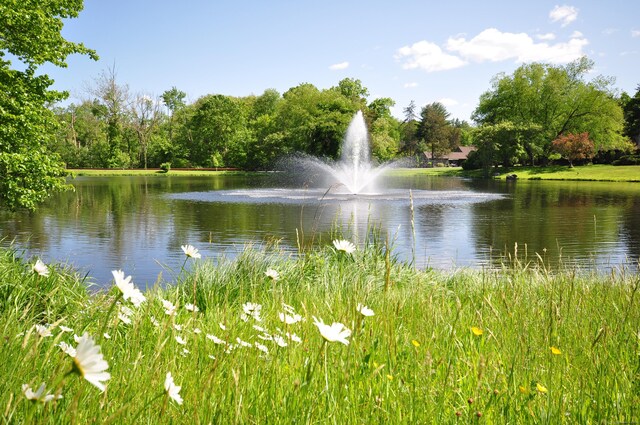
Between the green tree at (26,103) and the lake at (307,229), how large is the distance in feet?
5.26

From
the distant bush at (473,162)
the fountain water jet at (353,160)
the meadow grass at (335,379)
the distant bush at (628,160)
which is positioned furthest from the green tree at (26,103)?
the distant bush at (628,160)

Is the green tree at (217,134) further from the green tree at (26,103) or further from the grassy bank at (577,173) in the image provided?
the green tree at (26,103)

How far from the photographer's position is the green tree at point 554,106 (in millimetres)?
58406

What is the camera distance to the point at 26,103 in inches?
447

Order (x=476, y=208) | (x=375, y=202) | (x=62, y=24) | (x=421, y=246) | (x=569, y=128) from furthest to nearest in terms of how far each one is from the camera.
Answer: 1. (x=569, y=128)
2. (x=375, y=202)
3. (x=476, y=208)
4. (x=421, y=246)
5. (x=62, y=24)

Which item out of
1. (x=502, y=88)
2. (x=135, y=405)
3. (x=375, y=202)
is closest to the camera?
(x=135, y=405)

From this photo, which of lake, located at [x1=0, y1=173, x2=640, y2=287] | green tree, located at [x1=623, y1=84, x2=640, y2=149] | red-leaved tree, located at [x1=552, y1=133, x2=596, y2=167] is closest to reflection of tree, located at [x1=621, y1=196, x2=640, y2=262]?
lake, located at [x1=0, y1=173, x2=640, y2=287]

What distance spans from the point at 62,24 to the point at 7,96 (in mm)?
2507

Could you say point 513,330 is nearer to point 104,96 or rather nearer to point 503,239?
point 503,239

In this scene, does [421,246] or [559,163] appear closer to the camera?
[421,246]

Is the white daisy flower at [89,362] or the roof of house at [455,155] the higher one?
the roof of house at [455,155]

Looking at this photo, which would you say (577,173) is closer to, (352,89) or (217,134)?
(352,89)

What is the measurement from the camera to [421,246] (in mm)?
13797

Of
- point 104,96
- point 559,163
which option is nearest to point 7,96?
point 104,96
